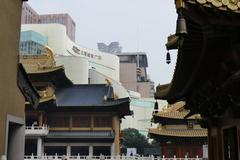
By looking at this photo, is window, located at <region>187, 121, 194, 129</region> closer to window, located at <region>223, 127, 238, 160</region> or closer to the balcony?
the balcony

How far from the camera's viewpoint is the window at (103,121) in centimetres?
3157

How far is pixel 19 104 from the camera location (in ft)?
29.2

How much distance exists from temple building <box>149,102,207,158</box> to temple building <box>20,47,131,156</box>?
4.39m

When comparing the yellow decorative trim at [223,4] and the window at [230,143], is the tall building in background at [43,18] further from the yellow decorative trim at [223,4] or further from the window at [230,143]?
the yellow decorative trim at [223,4]

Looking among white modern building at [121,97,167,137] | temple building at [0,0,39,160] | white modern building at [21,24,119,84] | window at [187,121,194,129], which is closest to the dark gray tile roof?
window at [187,121,194,129]

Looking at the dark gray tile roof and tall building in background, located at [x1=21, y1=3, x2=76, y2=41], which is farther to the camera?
tall building in background, located at [x1=21, y1=3, x2=76, y2=41]

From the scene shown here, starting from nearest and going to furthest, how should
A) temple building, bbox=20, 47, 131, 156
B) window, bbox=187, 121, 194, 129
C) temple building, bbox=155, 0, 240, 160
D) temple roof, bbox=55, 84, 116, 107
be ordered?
1. temple building, bbox=155, 0, 240, 160
2. window, bbox=187, 121, 194, 129
3. temple building, bbox=20, 47, 131, 156
4. temple roof, bbox=55, 84, 116, 107

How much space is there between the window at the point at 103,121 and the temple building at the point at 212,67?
22486 mm

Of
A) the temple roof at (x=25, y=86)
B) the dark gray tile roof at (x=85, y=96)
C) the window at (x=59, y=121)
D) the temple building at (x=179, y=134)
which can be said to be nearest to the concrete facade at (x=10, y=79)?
the temple roof at (x=25, y=86)

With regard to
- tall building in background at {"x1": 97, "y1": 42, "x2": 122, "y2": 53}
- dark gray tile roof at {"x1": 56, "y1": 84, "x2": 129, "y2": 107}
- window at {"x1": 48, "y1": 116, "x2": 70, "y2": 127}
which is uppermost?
tall building in background at {"x1": 97, "y1": 42, "x2": 122, "y2": 53}

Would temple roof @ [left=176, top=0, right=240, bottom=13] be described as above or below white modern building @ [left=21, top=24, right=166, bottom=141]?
below

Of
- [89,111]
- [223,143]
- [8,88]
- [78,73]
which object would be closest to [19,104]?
[8,88]

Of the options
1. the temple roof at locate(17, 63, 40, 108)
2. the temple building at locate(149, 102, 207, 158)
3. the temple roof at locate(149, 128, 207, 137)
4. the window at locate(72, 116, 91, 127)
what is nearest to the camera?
the temple roof at locate(17, 63, 40, 108)

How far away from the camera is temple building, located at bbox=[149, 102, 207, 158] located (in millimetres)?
27312
